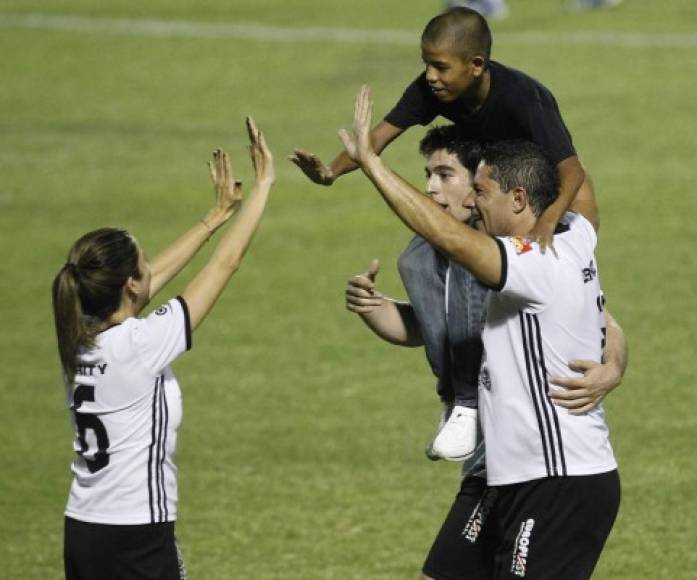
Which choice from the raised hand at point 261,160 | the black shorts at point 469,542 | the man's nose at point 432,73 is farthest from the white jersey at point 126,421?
the man's nose at point 432,73

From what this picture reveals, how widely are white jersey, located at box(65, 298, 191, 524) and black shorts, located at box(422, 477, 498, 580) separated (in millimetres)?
1129

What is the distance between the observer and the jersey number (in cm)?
589

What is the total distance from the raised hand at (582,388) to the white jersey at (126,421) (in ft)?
4.25

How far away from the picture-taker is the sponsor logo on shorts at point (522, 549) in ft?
19.1

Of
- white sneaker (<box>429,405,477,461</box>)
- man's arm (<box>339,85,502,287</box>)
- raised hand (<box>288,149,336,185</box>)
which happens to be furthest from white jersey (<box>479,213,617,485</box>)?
raised hand (<box>288,149,336,185</box>)

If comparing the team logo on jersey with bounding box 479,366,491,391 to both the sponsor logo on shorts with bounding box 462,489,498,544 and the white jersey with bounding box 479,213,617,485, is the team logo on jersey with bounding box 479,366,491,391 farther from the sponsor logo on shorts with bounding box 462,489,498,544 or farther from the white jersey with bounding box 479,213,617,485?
the sponsor logo on shorts with bounding box 462,489,498,544

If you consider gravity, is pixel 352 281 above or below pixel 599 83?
below

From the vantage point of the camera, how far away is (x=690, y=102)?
22516 millimetres

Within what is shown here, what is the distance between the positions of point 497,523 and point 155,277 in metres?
1.61

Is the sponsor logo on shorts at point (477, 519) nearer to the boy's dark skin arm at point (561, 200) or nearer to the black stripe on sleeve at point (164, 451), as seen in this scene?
the boy's dark skin arm at point (561, 200)

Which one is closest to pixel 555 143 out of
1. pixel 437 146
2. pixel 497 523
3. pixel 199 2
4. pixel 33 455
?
pixel 437 146

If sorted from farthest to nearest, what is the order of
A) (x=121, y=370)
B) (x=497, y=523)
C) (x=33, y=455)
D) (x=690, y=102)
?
(x=690, y=102)
(x=33, y=455)
(x=497, y=523)
(x=121, y=370)

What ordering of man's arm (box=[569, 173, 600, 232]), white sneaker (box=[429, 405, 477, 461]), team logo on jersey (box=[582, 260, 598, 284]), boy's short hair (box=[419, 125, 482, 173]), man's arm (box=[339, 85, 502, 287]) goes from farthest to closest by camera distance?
1. boy's short hair (box=[419, 125, 482, 173])
2. man's arm (box=[569, 173, 600, 232])
3. white sneaker (box=[429, 405, 477, 461])
4. team logo on jersey (box=[582, 260, 598, 284])
5. man's arm (box=[339, 85, 502, 287])

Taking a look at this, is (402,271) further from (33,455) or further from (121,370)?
(33,455)
